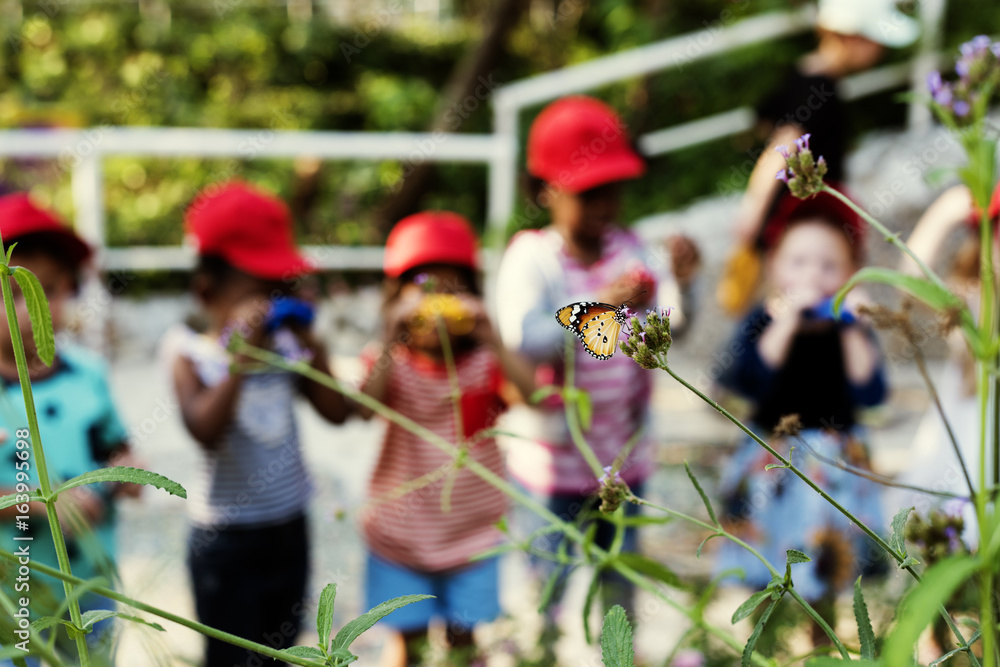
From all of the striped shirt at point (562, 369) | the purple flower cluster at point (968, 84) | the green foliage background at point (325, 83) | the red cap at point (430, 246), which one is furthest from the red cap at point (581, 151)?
the green foliage background at point (325, 83)

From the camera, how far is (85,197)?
152 inches

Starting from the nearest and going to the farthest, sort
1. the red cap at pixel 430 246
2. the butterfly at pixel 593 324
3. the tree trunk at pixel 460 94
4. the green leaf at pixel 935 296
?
the green leaf at pixel 935 296 → the butterfly at pixel 593 324 → the red cap at pixel 430 246 → the tree trunk at pixel 460 94

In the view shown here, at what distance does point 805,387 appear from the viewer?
200cm

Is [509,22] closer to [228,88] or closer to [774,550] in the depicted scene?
A: [228,88]

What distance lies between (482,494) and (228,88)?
634cm

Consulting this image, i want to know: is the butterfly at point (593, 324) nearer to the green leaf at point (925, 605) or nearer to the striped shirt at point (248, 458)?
the green leaf at point (925, 605)

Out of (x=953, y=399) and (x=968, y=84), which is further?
(x=953, y=399)

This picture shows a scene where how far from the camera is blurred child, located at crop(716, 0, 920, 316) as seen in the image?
2582 millimetres

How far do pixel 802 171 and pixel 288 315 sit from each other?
150 cm

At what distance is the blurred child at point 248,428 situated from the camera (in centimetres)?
193

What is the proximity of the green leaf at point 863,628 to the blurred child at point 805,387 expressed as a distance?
4.79 ft

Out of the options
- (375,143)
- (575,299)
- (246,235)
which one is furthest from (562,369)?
(375,143)

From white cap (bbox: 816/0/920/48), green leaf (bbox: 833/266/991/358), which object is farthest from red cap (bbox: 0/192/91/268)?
white cap (bbox: 816/0/920/48)

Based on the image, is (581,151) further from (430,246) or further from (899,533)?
(899,533)
